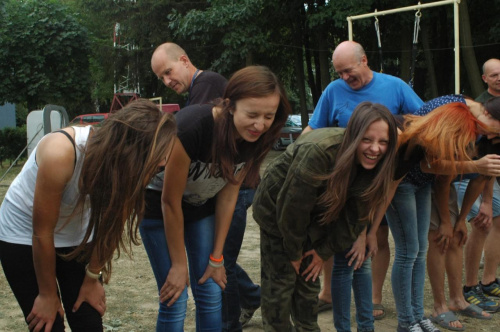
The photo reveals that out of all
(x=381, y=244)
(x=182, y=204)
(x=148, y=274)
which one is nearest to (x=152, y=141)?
(x=182, y=204)

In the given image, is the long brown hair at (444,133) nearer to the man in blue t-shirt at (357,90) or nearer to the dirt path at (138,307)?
the man in blue t-shirt at (357,90)

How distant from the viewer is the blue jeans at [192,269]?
9.14ft

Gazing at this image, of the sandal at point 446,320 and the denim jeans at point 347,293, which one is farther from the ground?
the denim jeans at point 347,293

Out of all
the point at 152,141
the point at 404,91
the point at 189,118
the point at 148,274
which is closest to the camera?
the point at 152,141

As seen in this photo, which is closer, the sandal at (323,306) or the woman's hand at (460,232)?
the woman's hand at (460,232)

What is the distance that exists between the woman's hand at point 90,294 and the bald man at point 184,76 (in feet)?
4.65

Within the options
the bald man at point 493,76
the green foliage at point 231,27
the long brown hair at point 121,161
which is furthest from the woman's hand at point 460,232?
the green foliage at point 231,27

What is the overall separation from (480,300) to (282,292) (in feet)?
6.75

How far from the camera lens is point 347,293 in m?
3.39

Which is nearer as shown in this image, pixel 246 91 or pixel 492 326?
pixel 246 91

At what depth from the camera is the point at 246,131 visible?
8.87 feet

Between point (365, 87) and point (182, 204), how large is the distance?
1.68 meters

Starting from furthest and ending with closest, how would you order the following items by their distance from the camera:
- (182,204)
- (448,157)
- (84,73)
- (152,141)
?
(84,73)
(448,157)
(182,204)
(152,141)

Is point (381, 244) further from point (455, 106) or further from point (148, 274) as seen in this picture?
point (148, 274)
